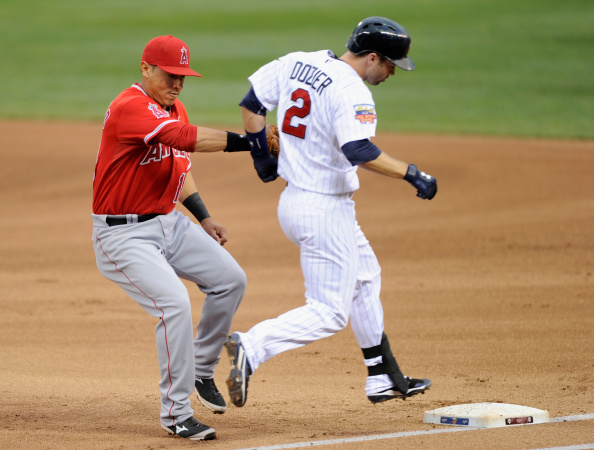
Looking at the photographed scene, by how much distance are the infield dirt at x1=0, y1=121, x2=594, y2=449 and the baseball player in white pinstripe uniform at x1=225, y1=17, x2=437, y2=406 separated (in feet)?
2.09

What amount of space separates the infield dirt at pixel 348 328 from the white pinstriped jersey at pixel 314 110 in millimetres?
1479

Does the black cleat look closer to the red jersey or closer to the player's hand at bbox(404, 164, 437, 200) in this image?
the player's hand at bbox(404, 164, 437, 200)

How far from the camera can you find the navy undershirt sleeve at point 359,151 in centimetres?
464

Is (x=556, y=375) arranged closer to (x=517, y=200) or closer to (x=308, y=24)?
(x=517, y=200)

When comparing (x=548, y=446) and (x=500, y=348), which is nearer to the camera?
(x=548, y=446)

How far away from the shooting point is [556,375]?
20.6 feet

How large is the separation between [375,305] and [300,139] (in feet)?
3.74

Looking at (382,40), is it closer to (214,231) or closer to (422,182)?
(422,182)

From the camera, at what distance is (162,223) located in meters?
5.21

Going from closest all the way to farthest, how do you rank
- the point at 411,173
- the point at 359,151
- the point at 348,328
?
the point at 359,151
the point at 411,173
the point at 348,328

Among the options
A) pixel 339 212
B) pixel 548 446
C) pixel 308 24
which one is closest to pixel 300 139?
pixel 339 212

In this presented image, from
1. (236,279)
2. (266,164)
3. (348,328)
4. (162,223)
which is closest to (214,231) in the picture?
(236,279)

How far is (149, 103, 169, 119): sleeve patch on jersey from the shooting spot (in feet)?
16.1

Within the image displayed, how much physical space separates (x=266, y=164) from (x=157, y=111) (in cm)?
72
